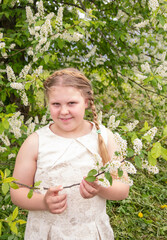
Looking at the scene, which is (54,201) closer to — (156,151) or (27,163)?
(27,163)

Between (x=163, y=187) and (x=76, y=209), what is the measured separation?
2.01 meters

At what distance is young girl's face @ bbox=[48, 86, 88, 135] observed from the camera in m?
1.35

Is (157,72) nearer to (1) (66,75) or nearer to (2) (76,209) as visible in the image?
(1) (66,75)

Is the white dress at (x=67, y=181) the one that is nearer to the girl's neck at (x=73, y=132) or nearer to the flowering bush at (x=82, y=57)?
the girl's neck at (x=73, y=132)

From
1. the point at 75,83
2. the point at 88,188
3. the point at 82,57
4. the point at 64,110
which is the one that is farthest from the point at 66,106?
the point at 82,57

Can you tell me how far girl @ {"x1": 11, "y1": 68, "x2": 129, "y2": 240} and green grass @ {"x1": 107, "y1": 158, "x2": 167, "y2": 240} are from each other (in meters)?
1.14

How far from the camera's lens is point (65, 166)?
140 cm

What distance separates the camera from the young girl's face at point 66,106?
1354 mm

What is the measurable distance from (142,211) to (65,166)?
68.0 inches

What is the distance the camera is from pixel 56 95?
1.37 meters

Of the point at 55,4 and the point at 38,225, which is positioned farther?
the point at 55,4

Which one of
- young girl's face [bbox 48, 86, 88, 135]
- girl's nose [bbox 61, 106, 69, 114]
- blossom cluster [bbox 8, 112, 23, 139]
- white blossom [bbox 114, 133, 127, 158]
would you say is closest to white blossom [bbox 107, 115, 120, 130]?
young girl's face [bbox 48, 86, 88, 135]

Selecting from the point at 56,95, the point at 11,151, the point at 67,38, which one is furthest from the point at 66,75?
the point at 11,151

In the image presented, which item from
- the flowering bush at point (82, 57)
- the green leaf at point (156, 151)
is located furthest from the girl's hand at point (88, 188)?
the green leaf at point (156, 151)
